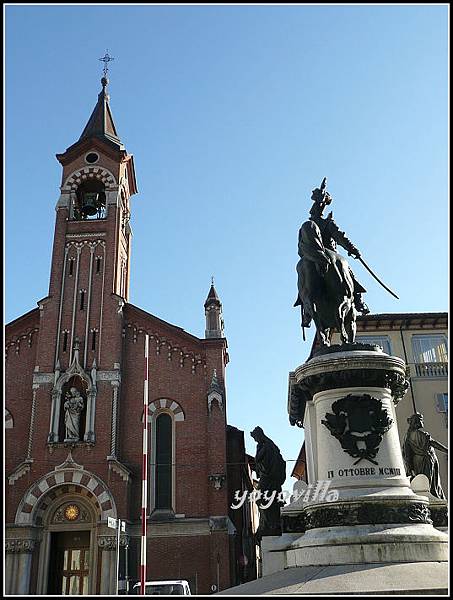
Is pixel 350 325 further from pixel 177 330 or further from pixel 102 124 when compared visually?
pixel 102 124

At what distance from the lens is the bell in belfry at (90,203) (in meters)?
31.4

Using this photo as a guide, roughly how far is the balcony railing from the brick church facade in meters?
10.8

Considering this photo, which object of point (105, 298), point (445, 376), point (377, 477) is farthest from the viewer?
point (445, 376)

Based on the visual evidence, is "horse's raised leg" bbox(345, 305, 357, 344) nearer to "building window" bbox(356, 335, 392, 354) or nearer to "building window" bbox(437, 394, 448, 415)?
"building window" bbox(437, 394, 448, 415)

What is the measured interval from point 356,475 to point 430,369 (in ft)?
76.8

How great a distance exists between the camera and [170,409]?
25.8 metres

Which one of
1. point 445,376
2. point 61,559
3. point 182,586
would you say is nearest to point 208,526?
point 182,586

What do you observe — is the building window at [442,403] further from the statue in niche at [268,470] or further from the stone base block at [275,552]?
the stone base block at [275,552]

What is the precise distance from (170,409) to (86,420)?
144 inches

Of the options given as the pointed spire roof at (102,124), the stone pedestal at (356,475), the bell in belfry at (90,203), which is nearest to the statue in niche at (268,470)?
the stone pedestal at (356,475)

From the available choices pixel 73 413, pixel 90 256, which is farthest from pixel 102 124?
pixel 73 413

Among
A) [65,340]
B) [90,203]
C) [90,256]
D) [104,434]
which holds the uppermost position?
[90,203]

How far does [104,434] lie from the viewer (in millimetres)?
24859

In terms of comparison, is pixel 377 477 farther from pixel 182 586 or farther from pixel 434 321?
pixel 434 321
